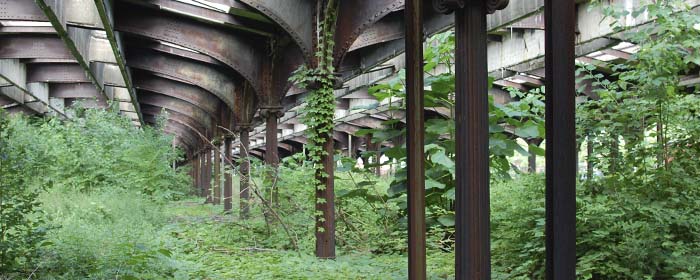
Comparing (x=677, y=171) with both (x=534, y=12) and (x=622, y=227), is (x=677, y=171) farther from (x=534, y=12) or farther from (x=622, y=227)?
(x=534, y=12)

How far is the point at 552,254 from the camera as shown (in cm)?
328

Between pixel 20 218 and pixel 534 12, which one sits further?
pixel 534 12

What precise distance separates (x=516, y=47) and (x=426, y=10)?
2.70 metres

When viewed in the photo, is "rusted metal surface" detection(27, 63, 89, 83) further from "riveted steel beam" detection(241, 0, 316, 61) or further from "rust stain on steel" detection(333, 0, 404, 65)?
"rust stain on steel" detection(333, 0, 404, 65)

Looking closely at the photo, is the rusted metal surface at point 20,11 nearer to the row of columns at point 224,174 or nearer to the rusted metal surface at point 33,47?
the row of columns at point 224,174

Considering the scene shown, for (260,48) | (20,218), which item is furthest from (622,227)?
(260,48)

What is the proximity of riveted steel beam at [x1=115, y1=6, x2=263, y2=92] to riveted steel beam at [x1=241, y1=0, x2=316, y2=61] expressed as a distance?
3859mm

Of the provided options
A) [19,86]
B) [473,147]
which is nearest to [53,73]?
[19,86]

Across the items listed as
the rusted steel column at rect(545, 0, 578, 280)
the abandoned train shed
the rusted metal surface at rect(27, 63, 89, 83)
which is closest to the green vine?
the abandoned train shed

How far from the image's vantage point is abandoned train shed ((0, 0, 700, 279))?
3285 mm

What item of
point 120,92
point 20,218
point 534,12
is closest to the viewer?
point 20,218

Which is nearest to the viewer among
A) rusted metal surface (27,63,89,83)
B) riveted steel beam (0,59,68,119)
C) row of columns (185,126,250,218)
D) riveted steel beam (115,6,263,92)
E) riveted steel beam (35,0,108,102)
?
riveted steel beam (35,0,108,102)

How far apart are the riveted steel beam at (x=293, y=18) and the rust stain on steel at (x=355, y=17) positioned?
471mm

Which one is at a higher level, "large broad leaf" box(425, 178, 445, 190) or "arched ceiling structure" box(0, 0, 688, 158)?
"arched ceiling structure" box(0, 0, 688, 158)
